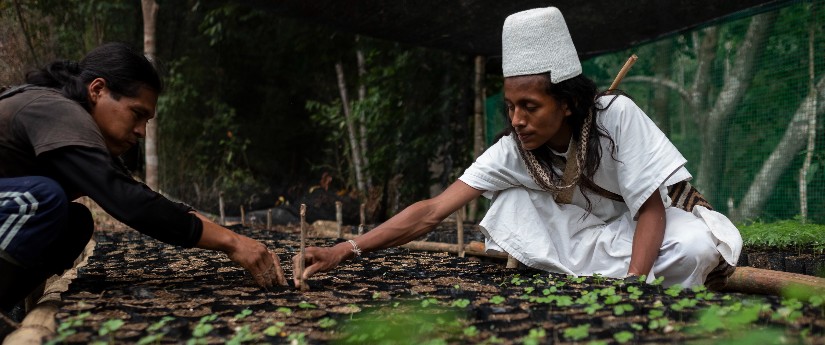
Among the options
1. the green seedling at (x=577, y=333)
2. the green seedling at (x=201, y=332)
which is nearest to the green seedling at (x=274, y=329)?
the green seedling at (x=201, y=332)

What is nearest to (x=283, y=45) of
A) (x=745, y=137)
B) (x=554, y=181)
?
(x=745, y=137)

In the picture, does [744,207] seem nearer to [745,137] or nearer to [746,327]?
[745,137]

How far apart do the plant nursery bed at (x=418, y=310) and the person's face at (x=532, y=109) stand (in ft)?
1.69

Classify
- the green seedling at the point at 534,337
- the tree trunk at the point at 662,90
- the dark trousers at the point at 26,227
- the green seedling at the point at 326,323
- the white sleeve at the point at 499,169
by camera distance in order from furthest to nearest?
1. the tree trunk at the point at 662,90
2. the white sleeve at the point at 499,169
3. the dark trousers at the point at 26,227
4. the green seedling at the point at 326,323
5. the green seedling at the point at 534,337

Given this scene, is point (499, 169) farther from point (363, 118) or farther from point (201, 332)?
point (363, 118)

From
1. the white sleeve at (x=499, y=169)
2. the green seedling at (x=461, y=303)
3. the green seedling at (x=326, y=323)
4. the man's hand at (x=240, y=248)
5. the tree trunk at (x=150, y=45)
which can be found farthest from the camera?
the tree trunk at (x=150, y=45)

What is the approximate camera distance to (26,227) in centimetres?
216

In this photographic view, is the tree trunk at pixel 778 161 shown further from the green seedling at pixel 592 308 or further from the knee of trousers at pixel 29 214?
the knee of trousers at pixel 29 214

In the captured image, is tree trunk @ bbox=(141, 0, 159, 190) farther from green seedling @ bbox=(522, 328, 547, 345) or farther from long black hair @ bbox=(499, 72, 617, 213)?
green seedling @ bbox=(522, 328, 547, 345)

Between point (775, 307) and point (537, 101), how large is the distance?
1040 mm

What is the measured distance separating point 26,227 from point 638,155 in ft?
6.55

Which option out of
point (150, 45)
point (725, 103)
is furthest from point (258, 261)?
point (150, 45)

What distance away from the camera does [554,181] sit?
286 centimetres

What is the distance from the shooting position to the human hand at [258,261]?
7.64 ft
